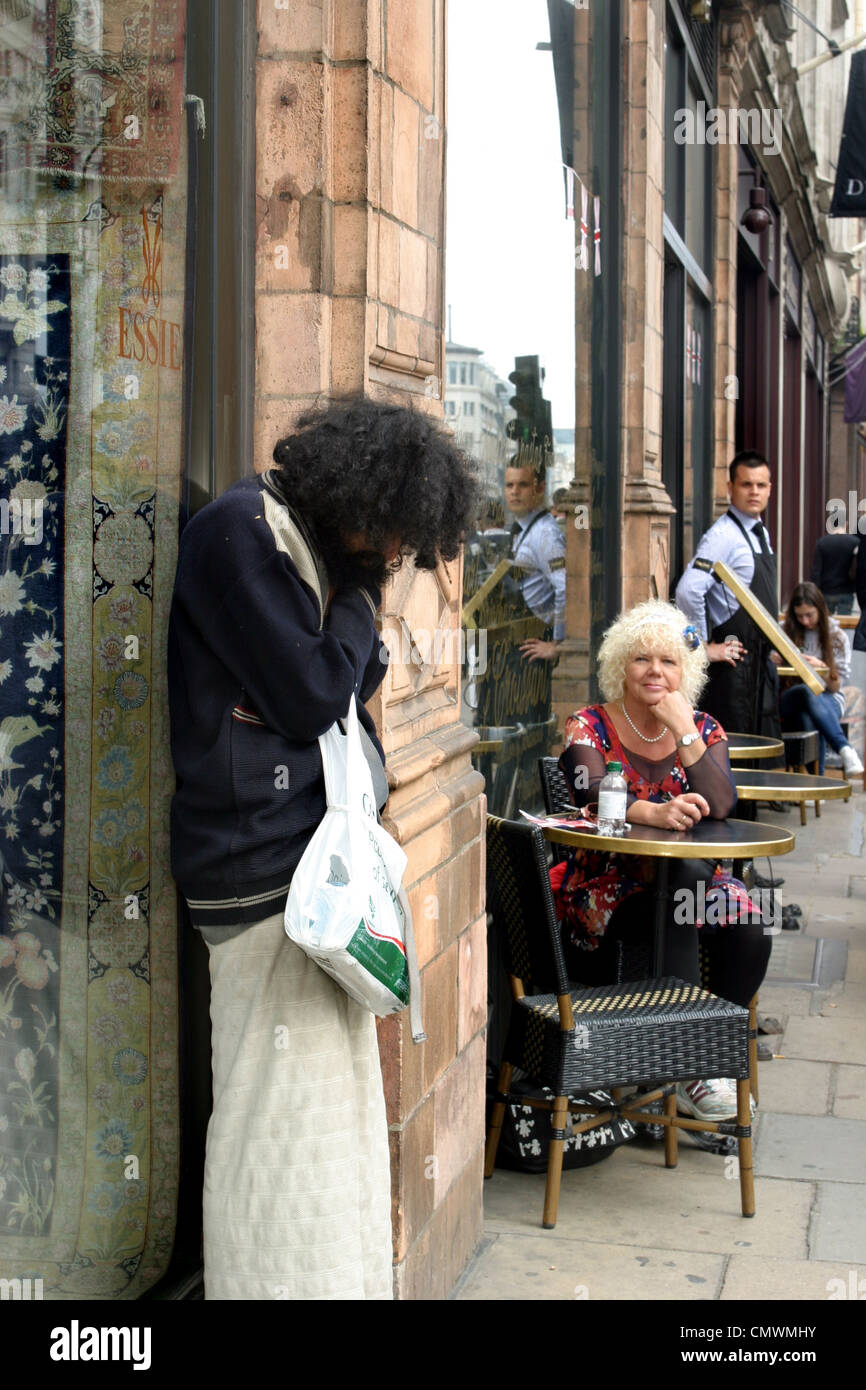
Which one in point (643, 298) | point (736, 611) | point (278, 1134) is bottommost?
point (278, 1134)

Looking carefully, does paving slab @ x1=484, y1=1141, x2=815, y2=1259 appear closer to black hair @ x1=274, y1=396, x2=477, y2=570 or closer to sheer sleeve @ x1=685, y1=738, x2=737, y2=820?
sheer sleeve @ x1=685, y1=738, x2=737, y2=820

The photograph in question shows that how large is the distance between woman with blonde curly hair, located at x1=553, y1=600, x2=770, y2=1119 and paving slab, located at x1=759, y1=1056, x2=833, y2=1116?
45 cm

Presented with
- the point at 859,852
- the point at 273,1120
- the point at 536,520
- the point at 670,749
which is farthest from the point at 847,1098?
the point at 859,852

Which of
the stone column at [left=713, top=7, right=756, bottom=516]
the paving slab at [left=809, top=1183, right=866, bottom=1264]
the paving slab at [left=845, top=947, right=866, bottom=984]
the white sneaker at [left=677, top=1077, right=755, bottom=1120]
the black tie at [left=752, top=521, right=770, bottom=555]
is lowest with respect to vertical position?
the paving slab at [left=809, top=1183, right=866, bottom=1264]

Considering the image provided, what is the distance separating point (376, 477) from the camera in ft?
8.79

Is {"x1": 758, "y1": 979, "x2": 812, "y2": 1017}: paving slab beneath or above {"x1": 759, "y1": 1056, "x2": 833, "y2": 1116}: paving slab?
above

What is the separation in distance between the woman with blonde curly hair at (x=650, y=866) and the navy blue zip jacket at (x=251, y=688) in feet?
7.41

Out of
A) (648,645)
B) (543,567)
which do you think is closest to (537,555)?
(543,567)

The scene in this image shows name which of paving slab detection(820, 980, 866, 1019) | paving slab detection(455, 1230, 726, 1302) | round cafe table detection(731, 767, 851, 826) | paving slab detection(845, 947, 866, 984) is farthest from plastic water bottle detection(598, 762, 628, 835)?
paving slab detection(845, 947, 866, 984)

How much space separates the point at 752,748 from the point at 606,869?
6.46 ft

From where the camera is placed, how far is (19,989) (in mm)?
2766

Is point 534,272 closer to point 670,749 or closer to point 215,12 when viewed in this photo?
point 670,749

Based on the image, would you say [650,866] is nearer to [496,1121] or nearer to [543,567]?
[496,1121]

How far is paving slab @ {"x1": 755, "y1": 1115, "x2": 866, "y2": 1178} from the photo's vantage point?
4691 mm
